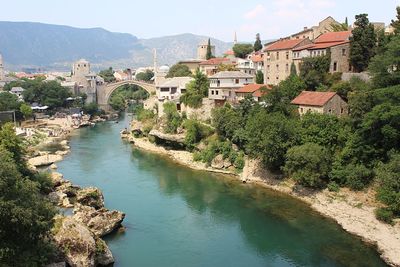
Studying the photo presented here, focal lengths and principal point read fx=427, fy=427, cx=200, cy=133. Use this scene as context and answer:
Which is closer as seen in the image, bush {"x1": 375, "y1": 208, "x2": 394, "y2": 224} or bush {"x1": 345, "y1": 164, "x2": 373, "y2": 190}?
bush {"x1": 375, "y1": 208, "x2": 394, "y2": 224}

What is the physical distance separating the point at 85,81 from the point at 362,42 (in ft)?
182

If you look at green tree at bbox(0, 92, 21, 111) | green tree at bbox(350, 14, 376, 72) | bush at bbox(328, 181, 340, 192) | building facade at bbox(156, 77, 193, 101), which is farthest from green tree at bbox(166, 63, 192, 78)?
bush at bbox(328, 181, 340, 192)

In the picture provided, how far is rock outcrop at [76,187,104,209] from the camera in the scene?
2508 cm

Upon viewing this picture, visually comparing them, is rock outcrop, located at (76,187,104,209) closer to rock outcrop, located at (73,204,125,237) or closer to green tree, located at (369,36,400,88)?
rock outcrop, located at (73,204,125,237)

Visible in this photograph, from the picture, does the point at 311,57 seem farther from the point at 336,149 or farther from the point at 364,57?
the point at 336,149

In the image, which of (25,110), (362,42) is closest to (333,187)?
(362,42)

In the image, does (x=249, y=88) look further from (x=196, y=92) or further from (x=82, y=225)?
(x=82, y=225)

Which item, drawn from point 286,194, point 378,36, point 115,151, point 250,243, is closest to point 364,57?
point 378,36

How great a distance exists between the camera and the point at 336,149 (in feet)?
91.5

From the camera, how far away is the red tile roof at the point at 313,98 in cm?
3032

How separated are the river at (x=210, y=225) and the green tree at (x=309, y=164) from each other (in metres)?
1.61

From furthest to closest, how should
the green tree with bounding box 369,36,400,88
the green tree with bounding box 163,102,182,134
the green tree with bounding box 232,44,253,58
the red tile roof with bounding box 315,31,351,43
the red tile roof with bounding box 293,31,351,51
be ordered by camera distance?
the green tree with bounding box 232,44,253,58, the green tree with bounding box 163,102,182,134, the red tile roof with bounding box 315,31,351,43, the red tile roof with bounding box 293,31,351,51, the green tree with bounding box 369,36,400,88

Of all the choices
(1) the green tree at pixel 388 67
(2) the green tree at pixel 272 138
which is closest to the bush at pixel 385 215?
(2) the green tree at pixel 272 138

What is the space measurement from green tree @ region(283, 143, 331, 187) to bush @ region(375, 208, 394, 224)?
4.80 m
